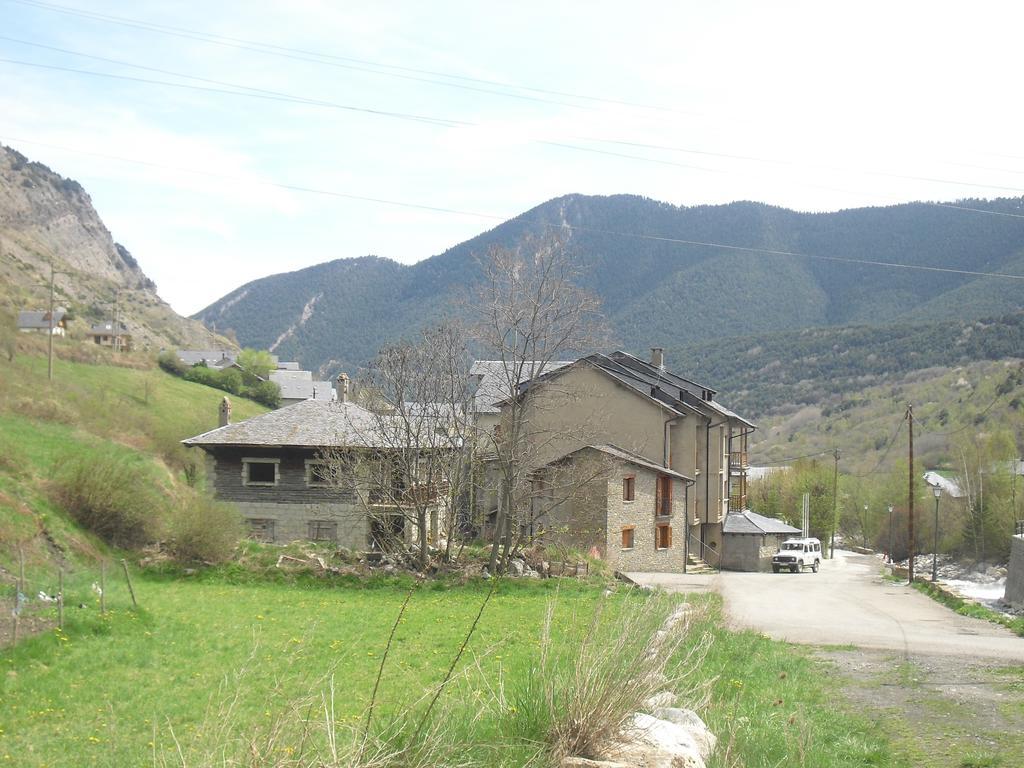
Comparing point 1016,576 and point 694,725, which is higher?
point 694,725

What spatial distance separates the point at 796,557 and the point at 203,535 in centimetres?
3175

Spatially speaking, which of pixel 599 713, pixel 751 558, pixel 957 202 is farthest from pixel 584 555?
pixel 957 202

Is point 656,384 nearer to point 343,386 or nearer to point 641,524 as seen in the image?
point 641,524

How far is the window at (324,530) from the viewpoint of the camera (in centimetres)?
3619

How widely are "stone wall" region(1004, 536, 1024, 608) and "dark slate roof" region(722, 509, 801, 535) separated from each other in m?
13.5

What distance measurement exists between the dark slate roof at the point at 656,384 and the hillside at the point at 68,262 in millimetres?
56111

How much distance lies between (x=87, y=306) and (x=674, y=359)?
259 feet

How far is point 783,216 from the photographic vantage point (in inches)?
7367

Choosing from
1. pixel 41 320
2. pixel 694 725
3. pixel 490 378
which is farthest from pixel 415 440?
pixel 41 320

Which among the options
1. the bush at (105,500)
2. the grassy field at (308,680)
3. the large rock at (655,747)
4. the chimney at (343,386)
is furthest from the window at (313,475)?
the large rock at (655,747)

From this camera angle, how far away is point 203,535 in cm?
2738

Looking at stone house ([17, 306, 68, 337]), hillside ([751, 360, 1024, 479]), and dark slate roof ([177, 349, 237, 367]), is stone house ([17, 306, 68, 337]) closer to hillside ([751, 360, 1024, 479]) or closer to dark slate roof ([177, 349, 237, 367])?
dark slate roof ([177, 349, 237, 367])

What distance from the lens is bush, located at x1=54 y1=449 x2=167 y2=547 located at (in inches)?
1084

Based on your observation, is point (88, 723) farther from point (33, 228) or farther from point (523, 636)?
point (33, 228)
